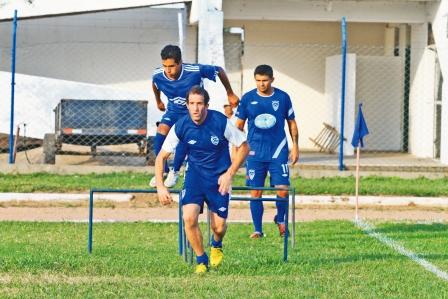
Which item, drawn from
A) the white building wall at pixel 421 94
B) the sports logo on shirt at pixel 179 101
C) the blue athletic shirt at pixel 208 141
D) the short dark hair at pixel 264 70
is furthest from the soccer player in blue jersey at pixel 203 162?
the white building wall at pixel 421 94

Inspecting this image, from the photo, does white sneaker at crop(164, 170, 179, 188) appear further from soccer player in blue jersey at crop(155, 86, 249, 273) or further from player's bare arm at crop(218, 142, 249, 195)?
A: player's bare arm at crop(218, 142, 249, 195)

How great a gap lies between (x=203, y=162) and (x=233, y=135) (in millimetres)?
388

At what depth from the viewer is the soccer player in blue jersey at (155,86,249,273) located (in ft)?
35.4

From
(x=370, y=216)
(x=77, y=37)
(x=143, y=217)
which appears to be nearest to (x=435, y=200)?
(x=370, y=216)

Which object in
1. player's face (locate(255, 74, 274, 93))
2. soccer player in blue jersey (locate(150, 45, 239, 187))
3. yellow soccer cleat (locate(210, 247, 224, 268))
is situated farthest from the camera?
player's face (locate(255, 74, 274, 93))

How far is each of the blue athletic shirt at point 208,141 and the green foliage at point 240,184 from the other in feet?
29.7

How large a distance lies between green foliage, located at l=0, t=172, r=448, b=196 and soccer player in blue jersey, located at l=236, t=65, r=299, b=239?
526 centimetres

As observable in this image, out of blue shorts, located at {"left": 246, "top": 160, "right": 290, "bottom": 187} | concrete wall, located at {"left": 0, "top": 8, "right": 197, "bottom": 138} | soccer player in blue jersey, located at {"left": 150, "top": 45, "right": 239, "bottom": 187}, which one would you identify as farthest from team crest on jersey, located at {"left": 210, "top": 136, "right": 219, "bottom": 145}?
concrete wall, located at {"left": 0, "top": 8, "right": 197, "bottom": 138}

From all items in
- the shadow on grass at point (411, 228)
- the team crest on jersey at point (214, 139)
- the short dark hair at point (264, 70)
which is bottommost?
the shadow on grass at point (411, 228)

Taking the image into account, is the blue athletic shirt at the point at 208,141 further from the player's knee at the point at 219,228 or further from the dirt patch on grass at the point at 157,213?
the dirt patch on grass at the point at 157,213

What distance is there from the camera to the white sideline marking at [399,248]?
1149 cm

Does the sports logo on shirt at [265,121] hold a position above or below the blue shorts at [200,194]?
above

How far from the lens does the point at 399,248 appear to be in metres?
13.7

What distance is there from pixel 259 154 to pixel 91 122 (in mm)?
9198
